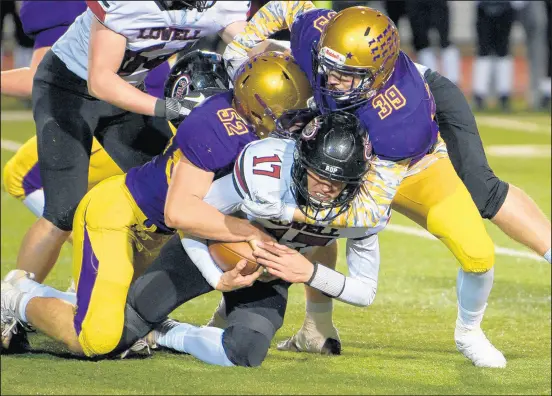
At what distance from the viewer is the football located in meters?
3.95

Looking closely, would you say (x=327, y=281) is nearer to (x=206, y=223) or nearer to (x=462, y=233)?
(x=206, y=223)

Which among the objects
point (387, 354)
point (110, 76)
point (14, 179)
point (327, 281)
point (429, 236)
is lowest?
point (429, 236)

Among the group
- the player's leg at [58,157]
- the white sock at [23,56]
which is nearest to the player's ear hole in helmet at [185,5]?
the player's leg at [58,157]

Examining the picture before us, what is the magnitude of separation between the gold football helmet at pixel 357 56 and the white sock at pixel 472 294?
0.79 meters

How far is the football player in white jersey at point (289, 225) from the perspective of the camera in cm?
373

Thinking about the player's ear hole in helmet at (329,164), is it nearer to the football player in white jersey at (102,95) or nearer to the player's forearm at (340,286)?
the player's forearm at (340,286)

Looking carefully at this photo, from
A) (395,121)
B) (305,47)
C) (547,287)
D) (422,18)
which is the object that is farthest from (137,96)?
(422,18)

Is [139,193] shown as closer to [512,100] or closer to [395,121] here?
[395,121]

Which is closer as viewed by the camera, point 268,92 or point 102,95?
point 268,92

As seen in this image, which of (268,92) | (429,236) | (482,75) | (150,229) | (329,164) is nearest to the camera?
(329,164)

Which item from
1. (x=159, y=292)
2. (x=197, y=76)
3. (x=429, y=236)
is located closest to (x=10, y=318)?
(x=159, y=292)

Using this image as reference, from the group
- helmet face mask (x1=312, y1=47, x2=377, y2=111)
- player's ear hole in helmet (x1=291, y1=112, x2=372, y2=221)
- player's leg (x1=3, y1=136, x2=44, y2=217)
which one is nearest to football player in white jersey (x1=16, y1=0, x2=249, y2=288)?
player's leg (x1=3, y1=136, x2=44, y2=217)

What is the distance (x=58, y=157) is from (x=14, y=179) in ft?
1.91

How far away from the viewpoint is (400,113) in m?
3.97
